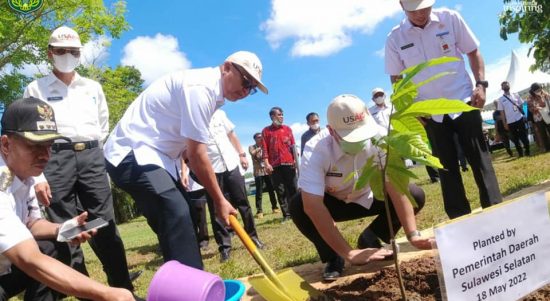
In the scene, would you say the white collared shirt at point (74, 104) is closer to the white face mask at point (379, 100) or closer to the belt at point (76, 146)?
the belt at point (76, 146)

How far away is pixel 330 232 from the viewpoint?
269cm

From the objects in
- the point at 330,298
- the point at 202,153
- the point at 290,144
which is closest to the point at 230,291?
the point at 330,298

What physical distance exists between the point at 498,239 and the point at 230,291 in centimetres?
119

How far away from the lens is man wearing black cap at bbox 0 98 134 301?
1.64 meters

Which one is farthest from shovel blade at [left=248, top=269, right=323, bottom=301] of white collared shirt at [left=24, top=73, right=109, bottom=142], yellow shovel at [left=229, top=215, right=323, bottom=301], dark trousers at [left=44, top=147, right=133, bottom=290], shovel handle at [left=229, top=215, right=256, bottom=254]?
white collared shirt at [left=24, top=73, right=109, bottom=142]

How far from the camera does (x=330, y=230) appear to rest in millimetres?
2686

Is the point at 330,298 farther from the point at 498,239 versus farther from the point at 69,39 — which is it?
the point at 69,39

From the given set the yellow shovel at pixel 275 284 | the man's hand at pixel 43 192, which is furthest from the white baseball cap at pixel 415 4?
the man's hand at pixel 43 192

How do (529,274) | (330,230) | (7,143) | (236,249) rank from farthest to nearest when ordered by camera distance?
(236,249) < (330,230) < (7,143) < (529,274)

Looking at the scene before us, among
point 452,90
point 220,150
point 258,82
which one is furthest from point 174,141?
point 220,150

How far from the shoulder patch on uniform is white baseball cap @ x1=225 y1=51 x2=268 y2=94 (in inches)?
47.3

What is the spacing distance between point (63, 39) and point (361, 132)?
2.69m

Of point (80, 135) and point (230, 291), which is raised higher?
point (80, 135)

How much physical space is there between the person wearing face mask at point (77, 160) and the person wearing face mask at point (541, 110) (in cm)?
959
